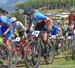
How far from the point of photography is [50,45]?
41.2 ft

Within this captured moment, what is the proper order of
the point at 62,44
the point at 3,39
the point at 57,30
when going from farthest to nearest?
the point at 62,44
the point at 57,30
the point at 3,39

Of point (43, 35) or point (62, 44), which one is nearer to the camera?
point (43, 35)

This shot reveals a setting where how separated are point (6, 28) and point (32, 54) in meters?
1.02

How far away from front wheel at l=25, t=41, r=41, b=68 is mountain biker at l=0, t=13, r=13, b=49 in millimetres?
563

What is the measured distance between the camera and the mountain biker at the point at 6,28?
11211mm

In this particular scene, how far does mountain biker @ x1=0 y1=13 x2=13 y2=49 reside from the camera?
36.8 feet

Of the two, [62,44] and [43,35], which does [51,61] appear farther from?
[62,44]

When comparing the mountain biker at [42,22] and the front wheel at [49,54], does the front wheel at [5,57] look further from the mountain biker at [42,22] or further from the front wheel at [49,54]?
the front wheel at [49,54]

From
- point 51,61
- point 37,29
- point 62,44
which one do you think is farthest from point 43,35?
point 62,44

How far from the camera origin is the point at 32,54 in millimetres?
11445

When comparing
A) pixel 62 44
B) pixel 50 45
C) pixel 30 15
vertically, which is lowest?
pixel 62 44

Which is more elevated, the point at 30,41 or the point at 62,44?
the point at 30,41

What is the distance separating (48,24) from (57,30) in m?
2.74

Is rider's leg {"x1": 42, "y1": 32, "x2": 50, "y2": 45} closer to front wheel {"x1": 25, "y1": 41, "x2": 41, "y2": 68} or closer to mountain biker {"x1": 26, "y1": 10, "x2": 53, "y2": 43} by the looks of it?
mountain biker {"x1": 26, "y1": 10, "x2": 53, "y2": 43}
